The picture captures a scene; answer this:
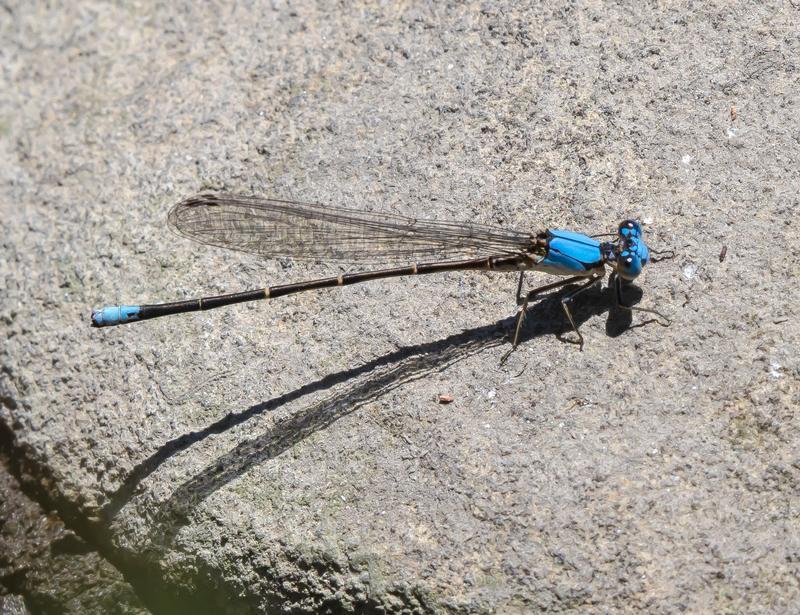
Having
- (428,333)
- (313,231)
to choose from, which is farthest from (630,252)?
(313,231)

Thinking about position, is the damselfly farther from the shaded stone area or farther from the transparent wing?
the shaded stone area

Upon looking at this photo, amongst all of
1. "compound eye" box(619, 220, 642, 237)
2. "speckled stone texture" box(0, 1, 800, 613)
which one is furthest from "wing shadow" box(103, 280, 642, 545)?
"compound eye" box(619, 220, 642, 237)

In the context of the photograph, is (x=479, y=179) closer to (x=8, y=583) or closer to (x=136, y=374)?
(x=136, y=374)

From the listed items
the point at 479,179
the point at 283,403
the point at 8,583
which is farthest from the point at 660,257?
the point at 8,583

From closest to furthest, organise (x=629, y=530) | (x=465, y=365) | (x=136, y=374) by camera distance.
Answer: (x=629, y=530) → (x=465, y=365) → (x=136, y=374)

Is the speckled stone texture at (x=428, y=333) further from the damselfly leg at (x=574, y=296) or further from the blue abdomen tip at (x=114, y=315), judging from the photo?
the blue abdomen tip at (x=114, y=315)

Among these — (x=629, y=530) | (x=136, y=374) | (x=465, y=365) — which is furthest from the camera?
(x=136, y=374)

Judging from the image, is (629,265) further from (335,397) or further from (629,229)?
(335,397)
